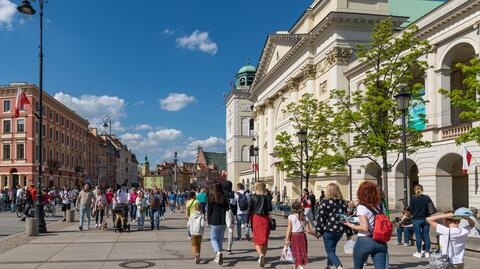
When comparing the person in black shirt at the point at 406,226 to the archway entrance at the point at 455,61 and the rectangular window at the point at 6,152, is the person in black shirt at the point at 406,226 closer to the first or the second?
the archway entrance at the point at 455,61

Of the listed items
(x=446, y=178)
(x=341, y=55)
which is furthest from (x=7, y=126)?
(x=446, y=178)

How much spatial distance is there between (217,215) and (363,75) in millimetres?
27091

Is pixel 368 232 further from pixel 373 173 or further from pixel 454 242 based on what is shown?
Answer: pixel 373 173

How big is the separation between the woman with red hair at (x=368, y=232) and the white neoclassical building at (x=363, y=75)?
1998 cm

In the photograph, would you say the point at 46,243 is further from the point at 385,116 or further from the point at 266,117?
the point at 266,117

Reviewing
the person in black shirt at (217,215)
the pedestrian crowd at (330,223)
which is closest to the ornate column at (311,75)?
the pedestrian crowd at (330,223)

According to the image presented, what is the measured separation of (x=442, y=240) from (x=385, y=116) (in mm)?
15840

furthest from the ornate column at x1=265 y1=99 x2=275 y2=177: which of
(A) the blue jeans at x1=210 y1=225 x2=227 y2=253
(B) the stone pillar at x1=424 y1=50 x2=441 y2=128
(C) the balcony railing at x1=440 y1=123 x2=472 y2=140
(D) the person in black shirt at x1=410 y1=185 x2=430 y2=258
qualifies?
(A) the blue jeans at x1=210 y1=225 x2=227 y2=253

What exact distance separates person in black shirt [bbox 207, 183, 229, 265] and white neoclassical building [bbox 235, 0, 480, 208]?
56.4 feet

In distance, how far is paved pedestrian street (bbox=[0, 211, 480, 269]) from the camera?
34.8ft

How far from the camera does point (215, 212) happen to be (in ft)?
36.3

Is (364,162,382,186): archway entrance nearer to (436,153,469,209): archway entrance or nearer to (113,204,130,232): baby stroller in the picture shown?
(436,153,469,209): archway entrance

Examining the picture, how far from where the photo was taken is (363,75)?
3562 centimetres

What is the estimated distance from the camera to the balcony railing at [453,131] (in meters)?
25.9
